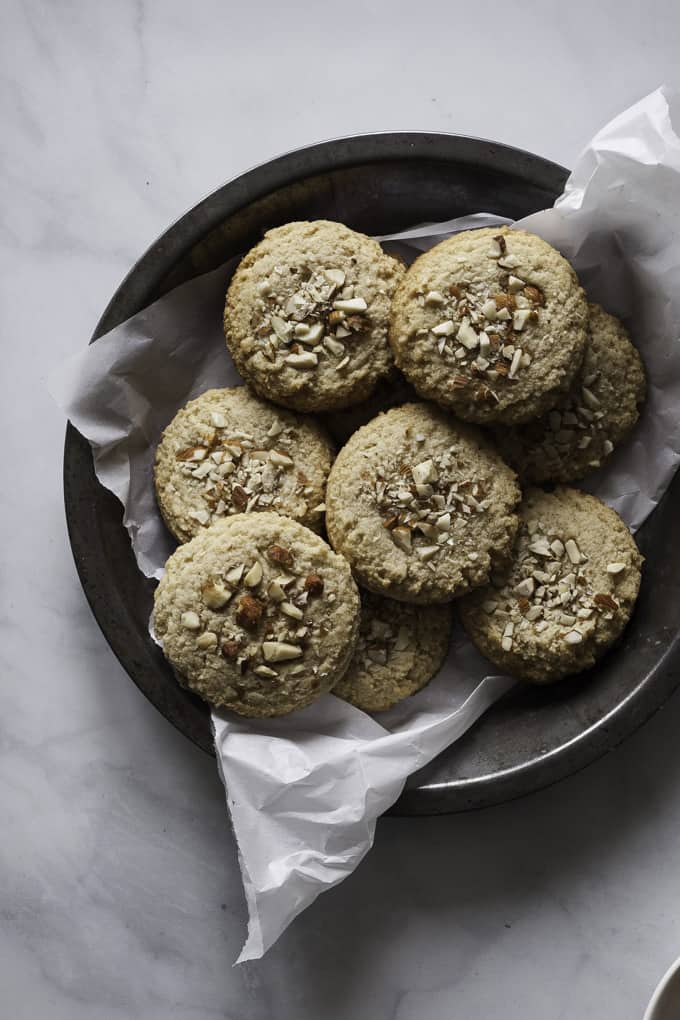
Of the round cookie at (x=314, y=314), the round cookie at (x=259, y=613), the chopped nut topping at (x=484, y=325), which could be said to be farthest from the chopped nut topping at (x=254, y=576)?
the chopped nut topping at (x=484, y=325)

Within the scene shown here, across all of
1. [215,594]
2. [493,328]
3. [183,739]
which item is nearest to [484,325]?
[493,328]

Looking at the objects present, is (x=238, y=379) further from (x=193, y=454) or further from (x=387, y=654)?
(x=387, y=654)

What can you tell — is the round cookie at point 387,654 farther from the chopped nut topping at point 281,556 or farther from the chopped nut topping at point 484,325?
the chopped nut topping at point 484,325

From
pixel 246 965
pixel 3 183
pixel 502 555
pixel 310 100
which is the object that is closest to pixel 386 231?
pixel 310 100

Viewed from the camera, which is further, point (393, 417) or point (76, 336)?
point (76, 336)

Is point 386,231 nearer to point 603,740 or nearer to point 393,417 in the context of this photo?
point 393,417

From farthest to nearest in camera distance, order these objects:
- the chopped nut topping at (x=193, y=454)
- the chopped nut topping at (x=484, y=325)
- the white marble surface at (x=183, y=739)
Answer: the white marble surface at (x=183, y=739) < the chopped nut topping at (x=193, y=454) < the chopped nut topping at (x=484, y=325)
